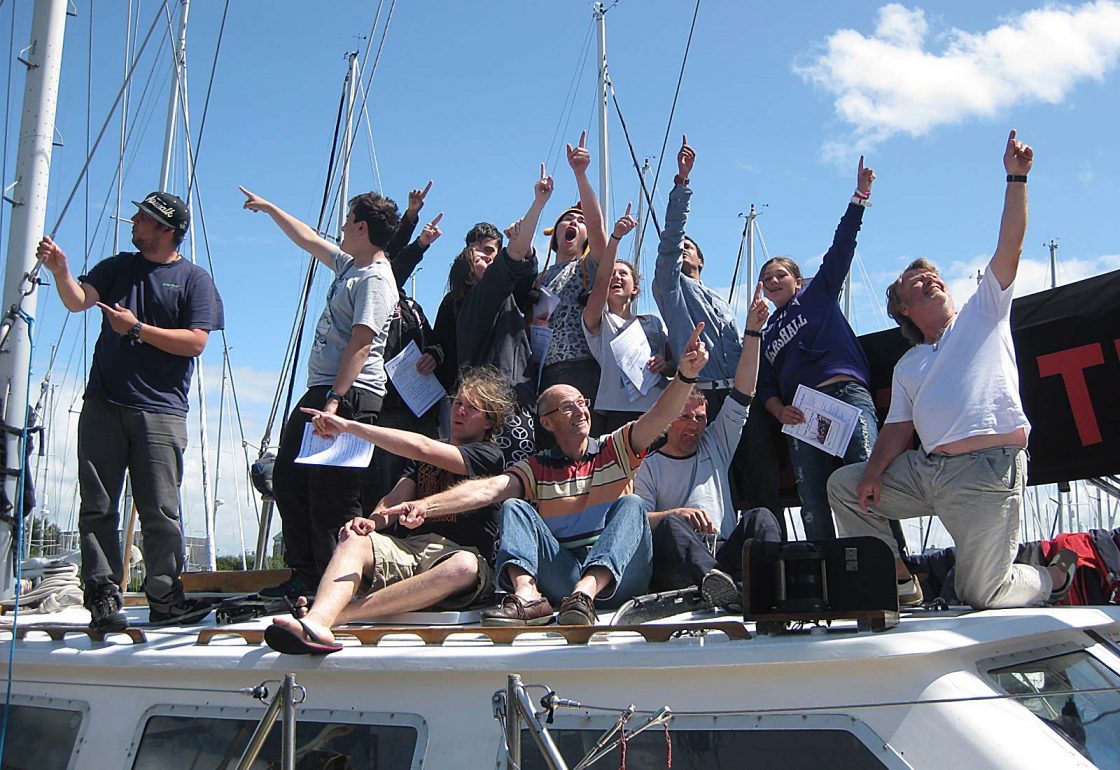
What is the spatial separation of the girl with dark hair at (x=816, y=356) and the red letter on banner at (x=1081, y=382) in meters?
0.92

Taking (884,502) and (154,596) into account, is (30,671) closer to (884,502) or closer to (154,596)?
(154,596)

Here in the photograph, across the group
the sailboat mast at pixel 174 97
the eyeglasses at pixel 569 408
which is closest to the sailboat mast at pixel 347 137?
the sailboat mast at pixel 174 97

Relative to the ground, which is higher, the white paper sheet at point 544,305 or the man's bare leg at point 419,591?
the white paper sheet at point 544,305

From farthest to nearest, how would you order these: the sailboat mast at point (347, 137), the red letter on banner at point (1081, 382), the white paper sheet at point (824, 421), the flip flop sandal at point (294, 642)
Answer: the sailboat mast at point (347, 137), the red letter on banner at point (1081, 382), the white paper sheet at point (824, 421), the flip flop sandal at point (294, 642)

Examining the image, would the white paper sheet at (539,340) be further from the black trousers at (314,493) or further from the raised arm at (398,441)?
the raised arm at (398,441)

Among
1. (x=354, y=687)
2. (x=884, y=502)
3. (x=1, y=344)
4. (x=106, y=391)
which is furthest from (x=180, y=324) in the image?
(x=884, y=502)

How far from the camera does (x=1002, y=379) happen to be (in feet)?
13.0

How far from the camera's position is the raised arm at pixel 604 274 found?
18.9 ft

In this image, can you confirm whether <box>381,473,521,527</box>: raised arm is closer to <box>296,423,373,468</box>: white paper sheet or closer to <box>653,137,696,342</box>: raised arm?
<box>296,423,373,468</box>: white paper sheet

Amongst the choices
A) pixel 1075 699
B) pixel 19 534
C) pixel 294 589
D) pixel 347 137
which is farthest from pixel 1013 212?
pixel 347 137

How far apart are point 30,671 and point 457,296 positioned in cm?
311

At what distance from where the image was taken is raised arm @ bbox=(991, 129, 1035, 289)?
3830mm

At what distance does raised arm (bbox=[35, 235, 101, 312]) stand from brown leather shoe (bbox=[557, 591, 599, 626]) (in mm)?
2713

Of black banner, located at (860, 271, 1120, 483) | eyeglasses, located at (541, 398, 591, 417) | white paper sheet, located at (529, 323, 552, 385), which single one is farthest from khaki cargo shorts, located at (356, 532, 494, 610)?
black banner, located at (860, 271, 1120, 483)
